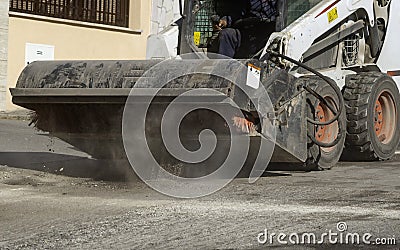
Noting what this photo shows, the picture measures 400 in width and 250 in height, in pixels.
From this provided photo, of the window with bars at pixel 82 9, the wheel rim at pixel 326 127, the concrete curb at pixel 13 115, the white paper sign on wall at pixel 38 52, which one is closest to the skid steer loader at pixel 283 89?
the wheel rim at pixel 326 127

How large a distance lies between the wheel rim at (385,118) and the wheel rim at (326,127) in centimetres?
123

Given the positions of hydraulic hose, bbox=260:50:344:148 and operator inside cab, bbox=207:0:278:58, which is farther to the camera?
operator inside cab, bbox=207:0:278:58

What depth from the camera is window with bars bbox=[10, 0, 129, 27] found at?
65.3 ft

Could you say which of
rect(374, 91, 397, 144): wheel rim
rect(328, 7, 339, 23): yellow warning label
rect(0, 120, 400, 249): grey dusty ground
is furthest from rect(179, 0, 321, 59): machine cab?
rect(374, 91, 397, 144): wheel rim

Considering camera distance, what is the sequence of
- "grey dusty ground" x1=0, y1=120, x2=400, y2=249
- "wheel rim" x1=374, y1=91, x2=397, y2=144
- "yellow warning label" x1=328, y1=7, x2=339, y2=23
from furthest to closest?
"wheel rim" x1=374, y1=91, x2=397, y2=144, "yellow warning label" x1=328, y1=7, x2=339, y2=23, "grey dusty ground" x1=0, y1=120, x2=400, y2=249

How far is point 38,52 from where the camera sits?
772 inches

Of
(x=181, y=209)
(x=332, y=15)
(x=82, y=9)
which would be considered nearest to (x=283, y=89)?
(x=332, y=15)

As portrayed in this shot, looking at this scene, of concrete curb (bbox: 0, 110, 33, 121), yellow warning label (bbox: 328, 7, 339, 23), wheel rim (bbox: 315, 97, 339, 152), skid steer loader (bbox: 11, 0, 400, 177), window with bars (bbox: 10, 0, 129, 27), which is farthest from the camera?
window with bars (bbox: 10, 0, 129, 27)

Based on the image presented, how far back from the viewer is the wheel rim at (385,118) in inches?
400

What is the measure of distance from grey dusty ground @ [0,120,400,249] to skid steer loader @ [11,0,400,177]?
48 cm

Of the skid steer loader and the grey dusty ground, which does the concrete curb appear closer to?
the grey dusty ground

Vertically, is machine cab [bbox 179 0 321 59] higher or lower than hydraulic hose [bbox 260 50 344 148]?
higher

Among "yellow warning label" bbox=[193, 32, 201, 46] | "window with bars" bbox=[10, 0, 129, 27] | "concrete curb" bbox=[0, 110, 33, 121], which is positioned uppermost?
"window with bars" bbox=[10, 0, 129, 27]

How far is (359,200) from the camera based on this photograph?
6.82 meters
